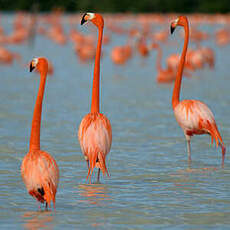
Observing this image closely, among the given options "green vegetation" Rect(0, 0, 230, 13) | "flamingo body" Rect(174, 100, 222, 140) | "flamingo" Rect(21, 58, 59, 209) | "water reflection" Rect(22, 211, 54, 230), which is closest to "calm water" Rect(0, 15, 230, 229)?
"water reflection" Rect(22, 211, 54, 230)

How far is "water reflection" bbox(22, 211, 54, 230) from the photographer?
4754mm

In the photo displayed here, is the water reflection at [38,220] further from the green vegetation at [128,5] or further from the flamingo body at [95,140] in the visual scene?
the green vegetation at [128,5]

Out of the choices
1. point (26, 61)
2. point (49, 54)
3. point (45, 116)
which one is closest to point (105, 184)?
point (45, 116)

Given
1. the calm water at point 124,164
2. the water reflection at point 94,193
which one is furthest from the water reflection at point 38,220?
the water reflection at point 94,193

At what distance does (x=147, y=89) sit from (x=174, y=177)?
7600 mm

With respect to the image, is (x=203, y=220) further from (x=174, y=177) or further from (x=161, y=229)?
(x=174, y=177)

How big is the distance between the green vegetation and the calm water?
3559 centimetres

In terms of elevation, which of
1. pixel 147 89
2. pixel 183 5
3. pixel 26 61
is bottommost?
pixel 147 89

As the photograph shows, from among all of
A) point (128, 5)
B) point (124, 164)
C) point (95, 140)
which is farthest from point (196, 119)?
point (128, 5)

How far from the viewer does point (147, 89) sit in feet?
45.9

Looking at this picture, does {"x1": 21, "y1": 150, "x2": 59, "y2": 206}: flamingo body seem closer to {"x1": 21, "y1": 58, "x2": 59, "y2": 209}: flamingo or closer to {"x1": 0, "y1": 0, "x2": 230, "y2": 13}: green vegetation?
{"x1": 21, "y1": 58, "x2": 59, "y2": 209}: flamingo

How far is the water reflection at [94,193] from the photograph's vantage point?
18.2 ft

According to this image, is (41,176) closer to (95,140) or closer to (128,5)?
(95,140)

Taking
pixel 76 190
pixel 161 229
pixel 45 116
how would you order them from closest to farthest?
pixel 161 229 < pixel 76 190 < pixel 45 116
